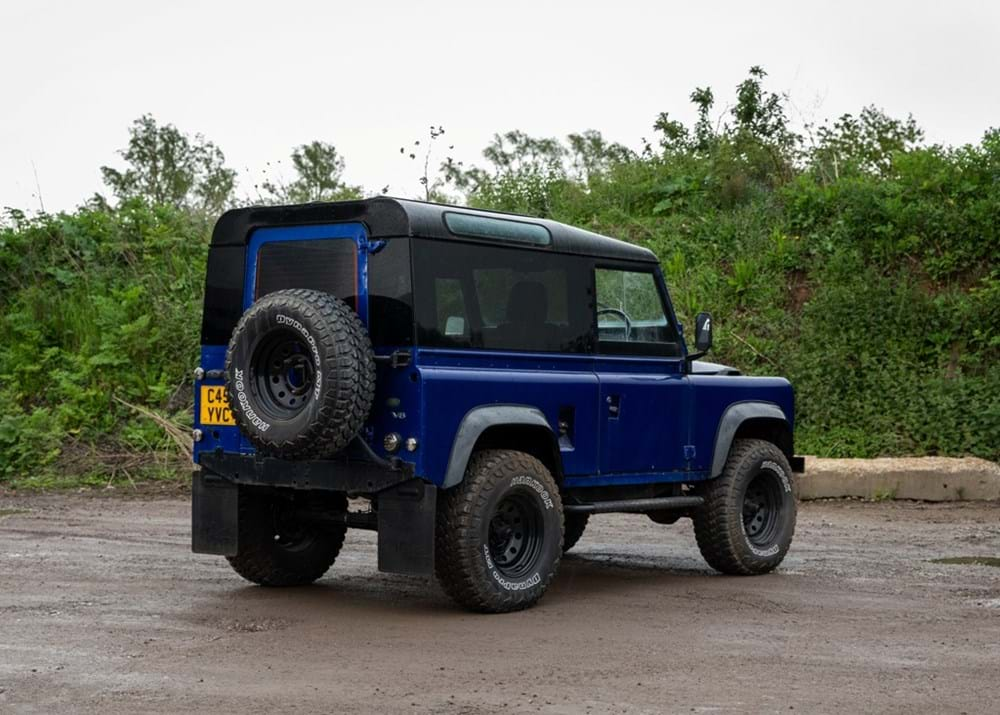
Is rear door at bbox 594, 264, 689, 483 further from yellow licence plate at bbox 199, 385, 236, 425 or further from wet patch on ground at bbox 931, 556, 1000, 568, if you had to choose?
wet patch on ground at bbox 931, 556, 1000, 568

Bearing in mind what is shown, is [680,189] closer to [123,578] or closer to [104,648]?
[123,578]

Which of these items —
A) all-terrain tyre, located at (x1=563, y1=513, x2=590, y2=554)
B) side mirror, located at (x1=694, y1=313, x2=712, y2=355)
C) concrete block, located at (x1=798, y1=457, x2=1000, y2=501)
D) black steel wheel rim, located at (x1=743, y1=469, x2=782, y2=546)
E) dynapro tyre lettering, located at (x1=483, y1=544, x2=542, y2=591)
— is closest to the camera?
dynapro tyre lettering, located at (x1=483, y1=544, x2=542, y2=591)

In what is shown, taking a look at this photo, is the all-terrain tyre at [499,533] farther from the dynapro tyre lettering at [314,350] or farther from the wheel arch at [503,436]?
the dynapro tyre lettering at [314,350]

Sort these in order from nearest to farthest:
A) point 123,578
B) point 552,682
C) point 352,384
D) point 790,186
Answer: point 552,682 → point 352,384 → point 123,578 → point 790,186

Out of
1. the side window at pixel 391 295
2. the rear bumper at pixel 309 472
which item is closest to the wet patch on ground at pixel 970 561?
the rear bumper at pixel 309 472

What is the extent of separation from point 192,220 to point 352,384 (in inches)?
621

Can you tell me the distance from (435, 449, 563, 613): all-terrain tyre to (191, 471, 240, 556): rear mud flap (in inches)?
57.6

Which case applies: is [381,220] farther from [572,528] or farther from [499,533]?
[572,528]

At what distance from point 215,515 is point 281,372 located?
3.93 feet

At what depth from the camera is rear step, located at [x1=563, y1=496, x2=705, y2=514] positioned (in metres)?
9.55

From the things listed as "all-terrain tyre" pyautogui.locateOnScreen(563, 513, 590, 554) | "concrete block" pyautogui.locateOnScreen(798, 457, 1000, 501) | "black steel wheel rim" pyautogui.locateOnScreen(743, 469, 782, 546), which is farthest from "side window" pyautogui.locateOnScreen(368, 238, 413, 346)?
"concrete block" pyautogui.locateOnScreen(798, 457, 1000, 501)

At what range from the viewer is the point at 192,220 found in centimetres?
2325

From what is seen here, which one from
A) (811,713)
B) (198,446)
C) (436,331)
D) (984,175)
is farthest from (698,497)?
(984,175)

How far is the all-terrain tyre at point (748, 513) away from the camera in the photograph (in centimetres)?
1062
